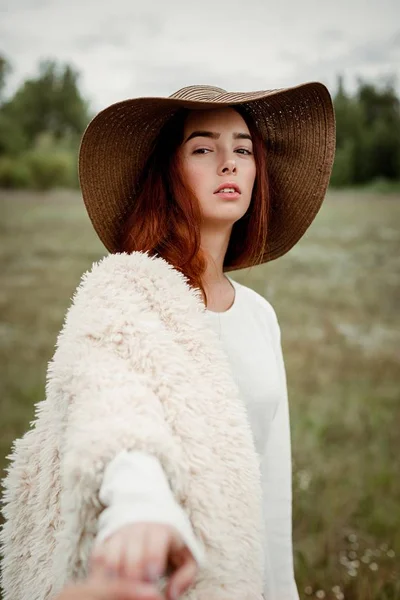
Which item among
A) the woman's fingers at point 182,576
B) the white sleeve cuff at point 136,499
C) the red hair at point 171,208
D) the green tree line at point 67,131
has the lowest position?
the woman's fingers at point 182,576

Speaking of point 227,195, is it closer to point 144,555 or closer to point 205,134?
point 205,134

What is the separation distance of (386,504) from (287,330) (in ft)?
5.79

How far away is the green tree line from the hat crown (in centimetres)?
352

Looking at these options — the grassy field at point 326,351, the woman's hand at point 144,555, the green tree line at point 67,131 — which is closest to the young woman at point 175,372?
the woman's hand at point 144,555

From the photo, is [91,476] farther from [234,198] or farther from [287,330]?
[287,330]

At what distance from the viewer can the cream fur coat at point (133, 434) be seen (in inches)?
27.0

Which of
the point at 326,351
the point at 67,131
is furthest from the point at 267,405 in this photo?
the point at 67,131

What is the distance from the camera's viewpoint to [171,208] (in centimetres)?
119

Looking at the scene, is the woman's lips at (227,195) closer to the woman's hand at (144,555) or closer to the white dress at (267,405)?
the white dress at (267,405)

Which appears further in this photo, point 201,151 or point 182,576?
point 201,151

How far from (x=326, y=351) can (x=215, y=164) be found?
296 centimetres

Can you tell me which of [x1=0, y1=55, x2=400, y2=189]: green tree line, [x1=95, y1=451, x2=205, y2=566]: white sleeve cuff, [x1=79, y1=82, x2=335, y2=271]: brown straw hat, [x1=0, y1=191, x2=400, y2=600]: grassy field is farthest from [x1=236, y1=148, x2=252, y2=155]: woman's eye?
[x1=0, y1=55, x2=400, y2=189]: green tree line

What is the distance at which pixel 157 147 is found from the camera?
4.24 ft

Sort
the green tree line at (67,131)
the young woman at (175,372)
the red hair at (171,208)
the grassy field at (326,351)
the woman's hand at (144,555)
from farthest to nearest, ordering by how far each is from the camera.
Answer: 1. the green tree line at (67,131)
2. the grassy field at (326,351)
3. the red hair at (171,208)
4. the young woman at (175,372)
5. the woman's hand at (144,555)
